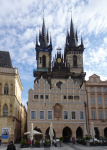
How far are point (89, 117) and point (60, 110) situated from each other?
5541 mm

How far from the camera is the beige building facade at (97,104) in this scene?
37.3 metres

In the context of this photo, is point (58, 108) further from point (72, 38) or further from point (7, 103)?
point (72, 38)

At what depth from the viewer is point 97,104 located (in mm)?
38312

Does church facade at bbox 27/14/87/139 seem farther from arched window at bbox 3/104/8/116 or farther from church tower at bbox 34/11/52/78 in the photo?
church tower at bbox 34/11/52/78

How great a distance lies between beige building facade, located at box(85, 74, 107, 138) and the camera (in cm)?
3731

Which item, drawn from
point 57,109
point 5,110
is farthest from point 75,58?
point 5,110

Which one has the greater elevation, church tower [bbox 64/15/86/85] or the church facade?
church tower [bbox 64/15/86/85]

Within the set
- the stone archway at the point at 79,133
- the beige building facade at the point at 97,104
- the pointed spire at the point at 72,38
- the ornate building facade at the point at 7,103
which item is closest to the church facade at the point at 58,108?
the stone archway at the point at 79,133

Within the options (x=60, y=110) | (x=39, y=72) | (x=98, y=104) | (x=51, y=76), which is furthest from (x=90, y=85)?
(x=39, y=72)

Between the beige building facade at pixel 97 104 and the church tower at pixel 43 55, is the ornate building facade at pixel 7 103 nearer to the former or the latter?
the beige building facade at pixel 97 104

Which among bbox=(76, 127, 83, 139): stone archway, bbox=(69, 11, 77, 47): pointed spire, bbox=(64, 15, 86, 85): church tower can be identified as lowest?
bbox=(76, 127, 83, 139): stone archway

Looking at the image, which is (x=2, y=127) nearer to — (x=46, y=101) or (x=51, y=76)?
(x=46, y=101)

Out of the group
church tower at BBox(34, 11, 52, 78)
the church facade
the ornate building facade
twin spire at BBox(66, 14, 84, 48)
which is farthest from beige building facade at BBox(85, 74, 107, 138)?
twin spire at BBox(66, 14, 84, 48)

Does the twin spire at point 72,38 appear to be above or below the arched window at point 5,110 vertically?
above
